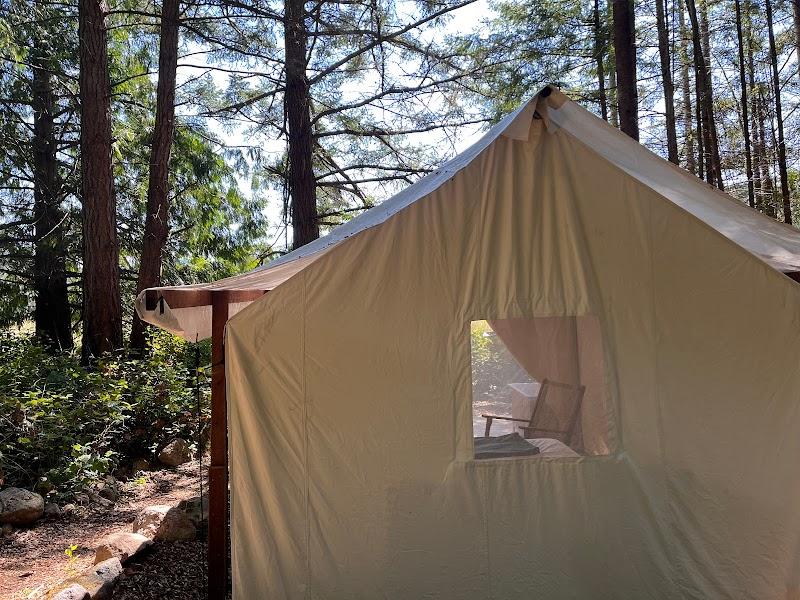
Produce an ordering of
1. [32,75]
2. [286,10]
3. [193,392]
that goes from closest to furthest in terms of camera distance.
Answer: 1. [193,392]
2. [286,10]
3. [32,75]

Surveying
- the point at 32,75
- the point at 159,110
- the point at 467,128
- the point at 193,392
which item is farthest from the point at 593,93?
the point at 32,75

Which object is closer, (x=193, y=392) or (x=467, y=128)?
(x=193, y=392)

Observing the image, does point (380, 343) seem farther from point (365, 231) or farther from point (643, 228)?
point (643, 228)

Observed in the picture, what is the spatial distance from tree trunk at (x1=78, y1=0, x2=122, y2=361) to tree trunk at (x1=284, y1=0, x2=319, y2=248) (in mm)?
2440

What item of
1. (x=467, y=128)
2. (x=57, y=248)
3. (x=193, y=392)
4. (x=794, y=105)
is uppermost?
(x=794, y=105)

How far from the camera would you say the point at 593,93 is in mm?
11570

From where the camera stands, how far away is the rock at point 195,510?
498 cm

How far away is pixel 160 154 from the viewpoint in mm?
9469

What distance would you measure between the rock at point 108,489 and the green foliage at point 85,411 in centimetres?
10

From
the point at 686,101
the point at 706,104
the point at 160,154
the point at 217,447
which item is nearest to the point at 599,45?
the point at 706,104

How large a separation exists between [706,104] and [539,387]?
7.32 m

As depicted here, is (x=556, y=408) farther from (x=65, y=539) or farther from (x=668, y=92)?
(x=668, y=92)

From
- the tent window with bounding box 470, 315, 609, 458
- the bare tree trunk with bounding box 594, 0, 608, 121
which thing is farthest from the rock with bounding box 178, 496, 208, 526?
the bare tree trunk with bounding box 594, 0, 608, 121

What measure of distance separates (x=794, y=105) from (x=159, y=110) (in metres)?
10.5
